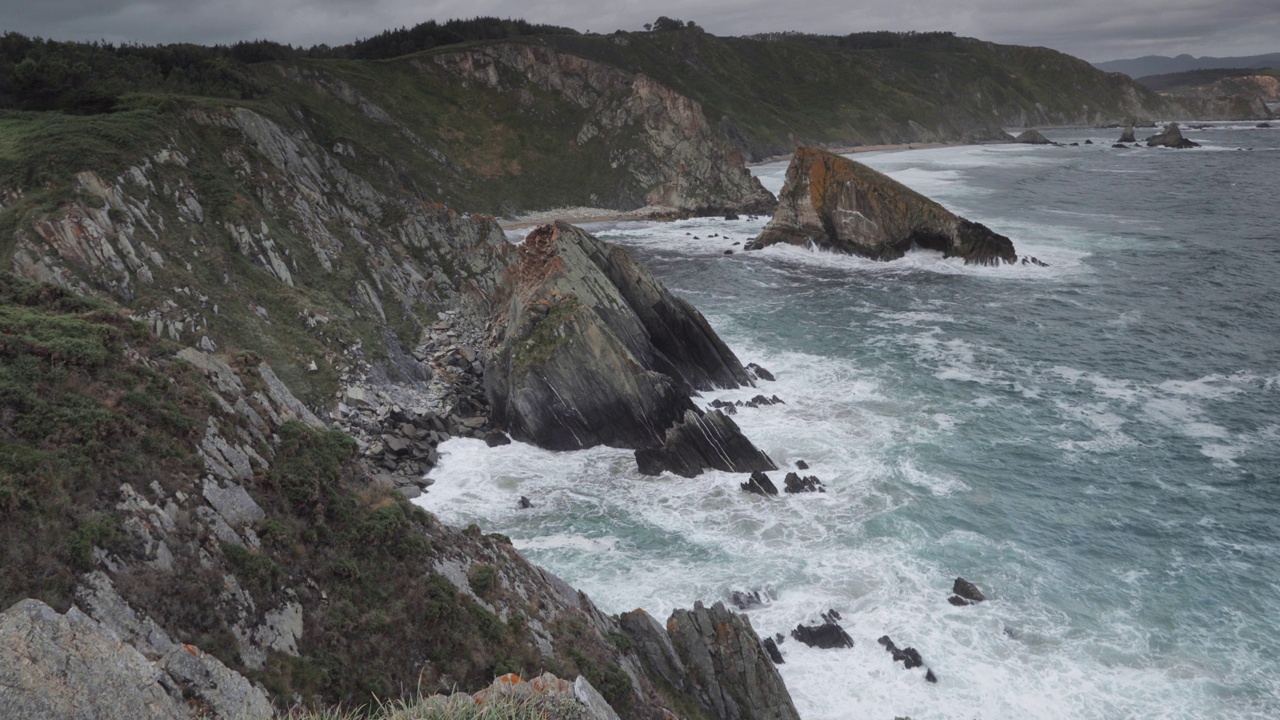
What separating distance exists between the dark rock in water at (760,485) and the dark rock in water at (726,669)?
466 inches

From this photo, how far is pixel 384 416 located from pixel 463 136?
84.6m

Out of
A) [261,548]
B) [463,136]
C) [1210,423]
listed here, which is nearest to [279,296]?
[261,548]

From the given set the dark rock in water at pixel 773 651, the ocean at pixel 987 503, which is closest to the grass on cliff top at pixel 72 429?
the ocean at pixel 987 503

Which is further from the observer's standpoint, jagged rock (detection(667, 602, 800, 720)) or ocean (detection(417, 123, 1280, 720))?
ocean (detection(417, 123, 1280, 720))

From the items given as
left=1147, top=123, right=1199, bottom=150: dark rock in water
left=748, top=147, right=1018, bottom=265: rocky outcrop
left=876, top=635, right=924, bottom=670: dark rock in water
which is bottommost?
left=876, top=635, right=924, bottom=670: dark rock in water

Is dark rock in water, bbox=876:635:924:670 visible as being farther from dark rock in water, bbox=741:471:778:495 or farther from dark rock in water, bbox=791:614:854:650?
dark rock in water, bbox=741:471:778:495

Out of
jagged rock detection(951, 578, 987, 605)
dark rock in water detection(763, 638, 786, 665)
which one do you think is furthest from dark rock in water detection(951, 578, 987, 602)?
dark rock in water detection(763, 638, 786, 665)

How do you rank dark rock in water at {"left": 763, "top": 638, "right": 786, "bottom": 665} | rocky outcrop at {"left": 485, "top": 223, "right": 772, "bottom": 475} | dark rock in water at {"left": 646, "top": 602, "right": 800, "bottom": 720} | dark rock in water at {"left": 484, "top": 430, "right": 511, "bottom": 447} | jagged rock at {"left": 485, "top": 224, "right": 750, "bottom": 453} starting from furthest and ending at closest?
dark rock in water at {"left": 484, "top": 430, "right": 511, "bottom": 447}
jagged rock at {"left": 485, "top": 224, "right": 750, "bottom": 453}
rocky outcrop at {"left": 485, "top": 223, "right": 772, "bottom": 475}
dark rock in water at {"left": 763, "top": 638, "right": 786, "bottom": 665}
dark rock in water at {"left": 646, "top": 602, "right": 800, "bottom": 720}

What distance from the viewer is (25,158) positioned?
119ft

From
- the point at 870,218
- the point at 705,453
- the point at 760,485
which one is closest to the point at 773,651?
the point at 760,485

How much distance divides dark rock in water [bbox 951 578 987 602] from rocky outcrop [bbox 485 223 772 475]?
10.4 meters

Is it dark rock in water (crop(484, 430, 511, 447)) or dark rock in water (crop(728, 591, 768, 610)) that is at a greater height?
dark rock in water (crop(484, 430, 511, 447))

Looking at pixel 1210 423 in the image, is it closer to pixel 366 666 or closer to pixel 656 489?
pixel 656 489

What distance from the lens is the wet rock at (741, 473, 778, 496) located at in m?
31.8
